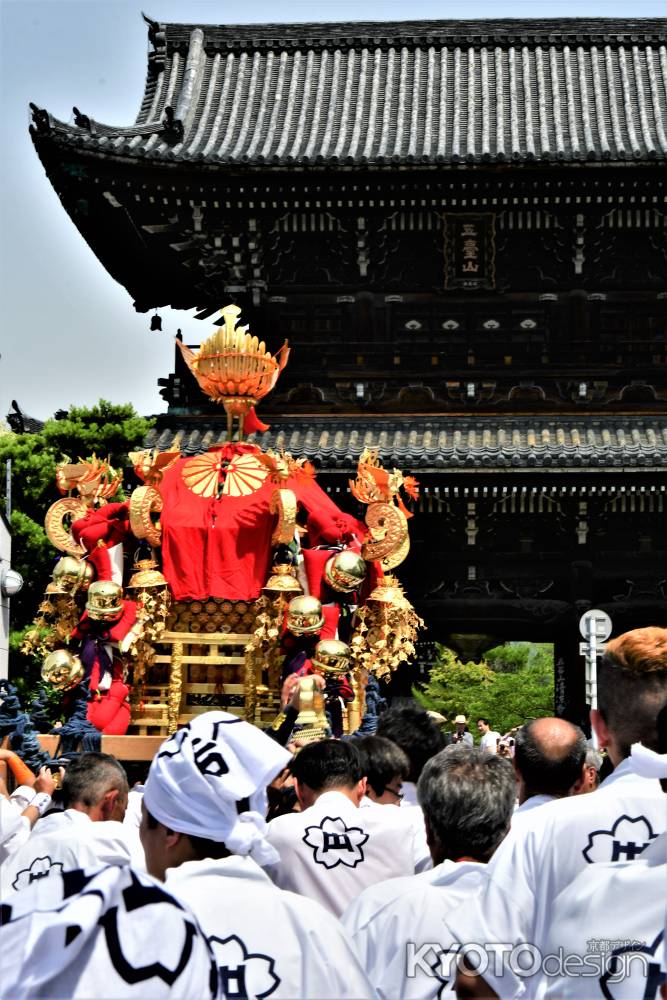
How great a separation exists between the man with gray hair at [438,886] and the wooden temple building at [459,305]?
11044 mm

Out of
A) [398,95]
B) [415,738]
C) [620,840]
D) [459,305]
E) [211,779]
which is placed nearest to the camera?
[211,779]

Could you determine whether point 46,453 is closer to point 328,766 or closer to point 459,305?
point 459,305

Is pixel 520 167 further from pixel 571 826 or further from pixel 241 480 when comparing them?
pixel 571 826

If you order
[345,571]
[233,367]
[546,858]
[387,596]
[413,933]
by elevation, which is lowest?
[413,933]

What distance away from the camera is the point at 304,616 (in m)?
9.47

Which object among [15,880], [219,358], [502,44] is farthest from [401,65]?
[15,880]

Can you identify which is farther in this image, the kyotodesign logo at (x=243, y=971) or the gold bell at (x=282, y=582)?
the gold bell at (x=282, y=582)

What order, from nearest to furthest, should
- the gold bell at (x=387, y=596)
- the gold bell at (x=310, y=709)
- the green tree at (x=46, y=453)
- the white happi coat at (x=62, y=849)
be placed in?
the white happi coat at (x=62, y=849) → the gold bell at (x=310, y=709) → the gold bell at (x=387, y=596) → the green tree at (x=46, y=453)

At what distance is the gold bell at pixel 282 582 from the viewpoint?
981cm

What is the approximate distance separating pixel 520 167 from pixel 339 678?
314 inches

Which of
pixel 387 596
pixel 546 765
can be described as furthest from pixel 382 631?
pixel 546 765

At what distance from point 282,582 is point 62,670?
70.2 inches

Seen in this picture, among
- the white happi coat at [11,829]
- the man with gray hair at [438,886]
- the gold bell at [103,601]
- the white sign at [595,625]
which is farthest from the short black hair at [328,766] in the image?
the white sign at [595,625]

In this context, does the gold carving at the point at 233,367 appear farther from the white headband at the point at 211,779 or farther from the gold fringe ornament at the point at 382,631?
the white headband at the point at 211,779
